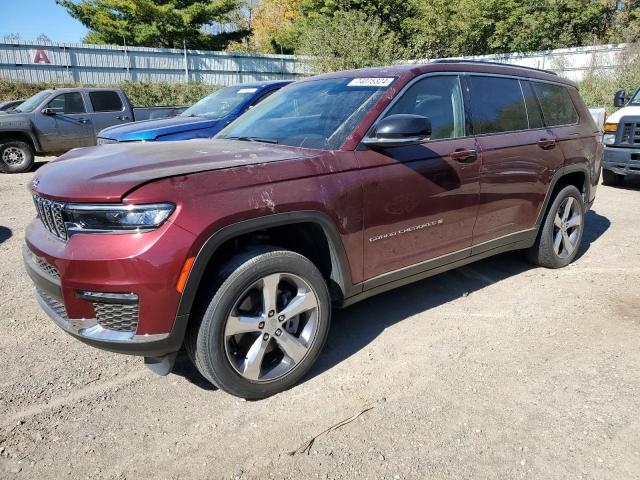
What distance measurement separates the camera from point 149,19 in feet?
104

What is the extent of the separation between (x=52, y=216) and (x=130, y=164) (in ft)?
1.58

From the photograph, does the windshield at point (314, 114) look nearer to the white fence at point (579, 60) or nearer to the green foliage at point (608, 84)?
the green foliage at point (608, 84)

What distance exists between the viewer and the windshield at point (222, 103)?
7.94m

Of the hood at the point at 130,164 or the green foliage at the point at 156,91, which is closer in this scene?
the hood at the point at 130,164

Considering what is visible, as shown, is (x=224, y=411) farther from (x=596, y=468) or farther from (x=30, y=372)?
(x=596, y=468)

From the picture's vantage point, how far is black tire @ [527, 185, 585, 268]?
4.72 meters

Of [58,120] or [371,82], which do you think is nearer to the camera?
[371,82]

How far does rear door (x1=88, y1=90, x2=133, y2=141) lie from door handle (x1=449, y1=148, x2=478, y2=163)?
10.5 metres

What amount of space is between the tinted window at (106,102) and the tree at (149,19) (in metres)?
21.5

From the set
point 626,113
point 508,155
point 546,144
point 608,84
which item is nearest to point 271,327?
point 508,155

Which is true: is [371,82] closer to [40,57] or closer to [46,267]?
[46,267]

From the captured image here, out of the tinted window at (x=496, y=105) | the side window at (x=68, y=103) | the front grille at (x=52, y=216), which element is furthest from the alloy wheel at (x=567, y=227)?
the side window at (x=68, y=103)

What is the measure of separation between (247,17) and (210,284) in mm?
54885

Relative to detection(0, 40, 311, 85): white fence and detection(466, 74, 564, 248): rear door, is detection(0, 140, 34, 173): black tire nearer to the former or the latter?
detection(466, 74, 564, 248): rear door
